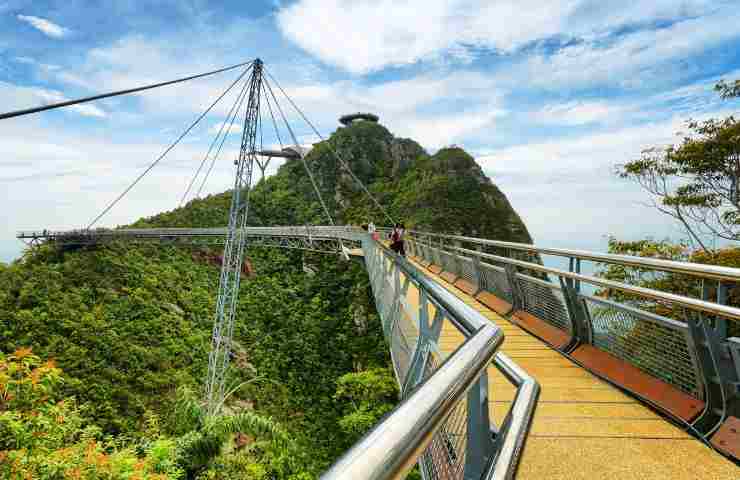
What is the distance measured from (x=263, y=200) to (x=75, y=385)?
44.5m

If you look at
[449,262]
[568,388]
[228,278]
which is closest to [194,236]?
[228,278]

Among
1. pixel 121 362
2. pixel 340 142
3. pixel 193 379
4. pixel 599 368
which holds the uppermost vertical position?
pixel 340 142

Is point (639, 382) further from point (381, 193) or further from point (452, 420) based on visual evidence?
point (381, 193)

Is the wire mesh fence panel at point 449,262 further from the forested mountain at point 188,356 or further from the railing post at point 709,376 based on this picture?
the railing post at point 709,376

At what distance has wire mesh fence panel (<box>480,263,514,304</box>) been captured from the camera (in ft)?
21.6

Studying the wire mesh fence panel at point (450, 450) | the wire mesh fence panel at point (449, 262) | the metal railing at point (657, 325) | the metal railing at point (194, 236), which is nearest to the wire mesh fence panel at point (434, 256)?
the wire mesh fence panel at point (449, 262)

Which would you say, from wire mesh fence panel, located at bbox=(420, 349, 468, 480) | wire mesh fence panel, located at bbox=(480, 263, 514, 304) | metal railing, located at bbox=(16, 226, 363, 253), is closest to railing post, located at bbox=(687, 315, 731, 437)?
wire mesh fence panel, located at bbox=(420, 349, 468, 480)

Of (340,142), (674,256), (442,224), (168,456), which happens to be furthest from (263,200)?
(674,256)

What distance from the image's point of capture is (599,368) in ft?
12.3

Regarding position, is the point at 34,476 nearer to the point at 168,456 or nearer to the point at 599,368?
the point at 168,456

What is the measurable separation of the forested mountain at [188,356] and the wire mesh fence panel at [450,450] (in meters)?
6.47

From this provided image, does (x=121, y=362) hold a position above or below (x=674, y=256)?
below

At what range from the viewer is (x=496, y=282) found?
7195 mm

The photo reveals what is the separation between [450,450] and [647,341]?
2.12 meters
